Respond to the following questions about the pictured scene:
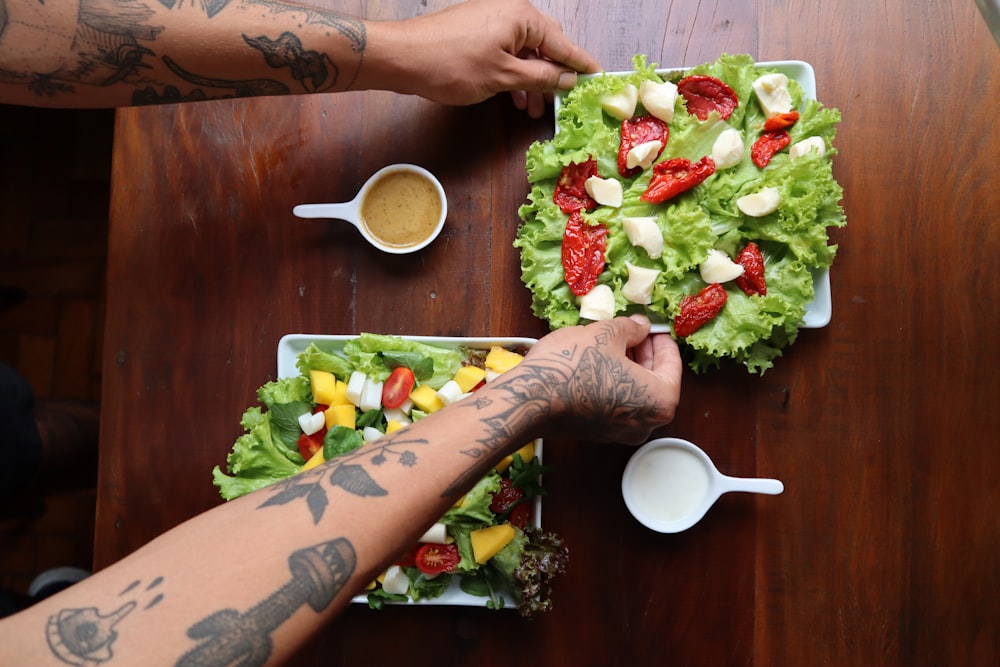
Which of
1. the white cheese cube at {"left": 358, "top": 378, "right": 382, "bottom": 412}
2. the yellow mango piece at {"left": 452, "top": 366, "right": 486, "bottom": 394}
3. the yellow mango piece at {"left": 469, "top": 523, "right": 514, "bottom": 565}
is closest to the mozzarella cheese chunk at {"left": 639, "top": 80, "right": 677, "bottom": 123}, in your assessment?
the yellow mango piece at {"left": 452, "top": 366, "right": 486, "bottom": 394}

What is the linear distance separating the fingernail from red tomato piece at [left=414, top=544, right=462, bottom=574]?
1.02m

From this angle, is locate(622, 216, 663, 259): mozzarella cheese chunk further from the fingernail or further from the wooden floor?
the wooden floor

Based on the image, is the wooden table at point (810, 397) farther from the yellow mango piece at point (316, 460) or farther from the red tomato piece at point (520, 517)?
the yellow mango piece at point (316, 460)

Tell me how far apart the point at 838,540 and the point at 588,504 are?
1.82ft

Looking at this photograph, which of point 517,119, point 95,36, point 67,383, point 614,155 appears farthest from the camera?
point 67,383

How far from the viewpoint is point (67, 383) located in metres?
2.40

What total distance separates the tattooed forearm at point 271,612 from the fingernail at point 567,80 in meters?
1.06

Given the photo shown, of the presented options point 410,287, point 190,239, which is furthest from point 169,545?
point 190,239

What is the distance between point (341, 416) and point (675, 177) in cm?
87

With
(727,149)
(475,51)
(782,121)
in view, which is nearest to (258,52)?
(475,51)

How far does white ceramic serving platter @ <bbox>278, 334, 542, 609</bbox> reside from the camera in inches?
58.9

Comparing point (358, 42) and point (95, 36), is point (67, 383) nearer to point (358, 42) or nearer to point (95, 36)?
point (95, 36)

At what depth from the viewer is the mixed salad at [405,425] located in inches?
57.4

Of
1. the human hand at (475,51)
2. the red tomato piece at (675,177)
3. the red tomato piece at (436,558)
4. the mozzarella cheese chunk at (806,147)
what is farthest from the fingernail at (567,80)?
the red tomato piece at (436,558)
